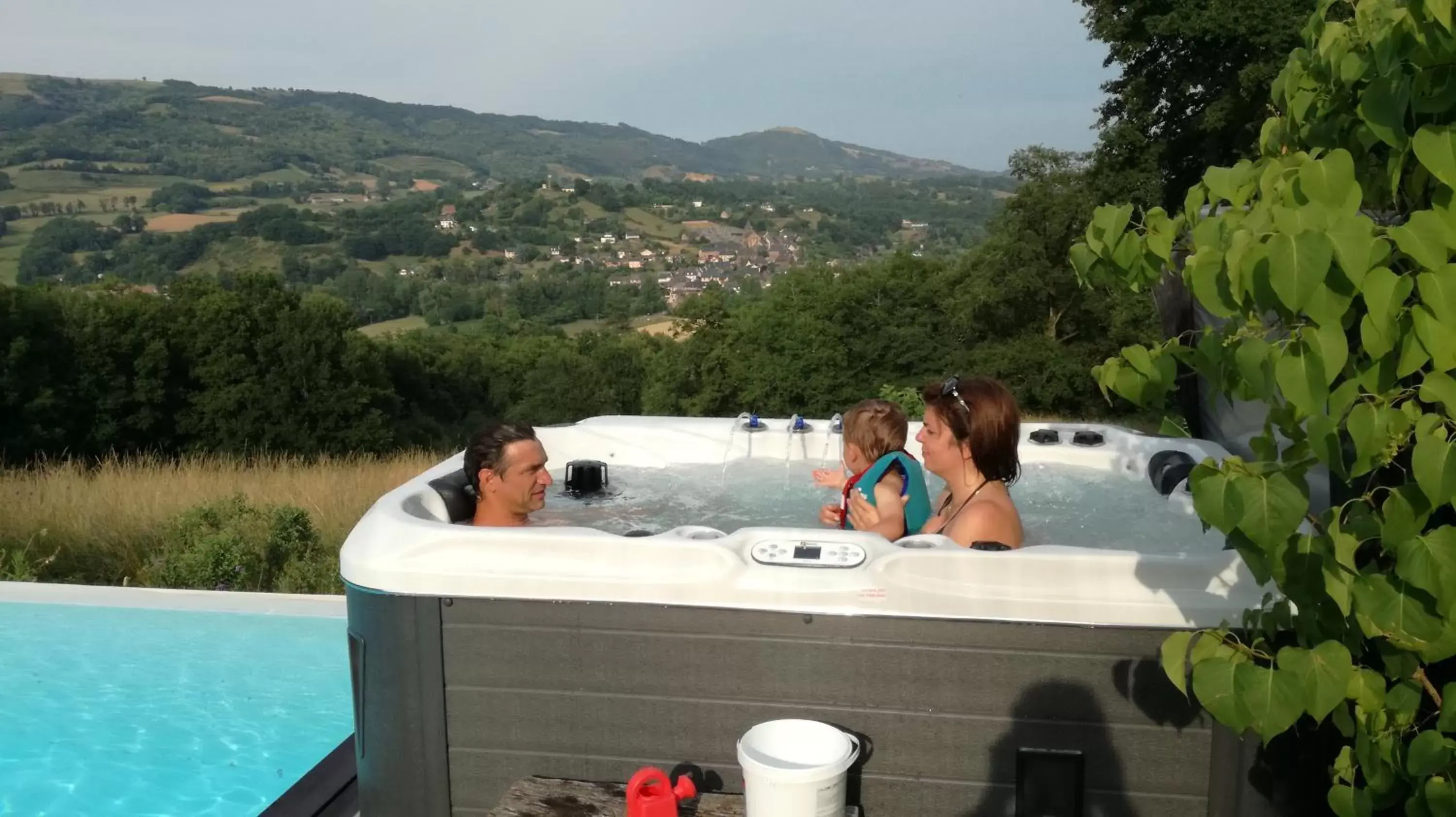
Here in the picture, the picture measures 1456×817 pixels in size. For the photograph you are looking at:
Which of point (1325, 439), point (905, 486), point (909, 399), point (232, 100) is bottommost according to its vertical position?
point (909, 399)

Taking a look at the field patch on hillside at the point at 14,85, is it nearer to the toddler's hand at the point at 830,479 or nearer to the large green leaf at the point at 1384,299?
the toddler's hand at the point at 830,479

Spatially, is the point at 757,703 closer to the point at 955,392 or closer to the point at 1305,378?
the point at 955,392

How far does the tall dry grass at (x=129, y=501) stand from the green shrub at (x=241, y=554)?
0.14m

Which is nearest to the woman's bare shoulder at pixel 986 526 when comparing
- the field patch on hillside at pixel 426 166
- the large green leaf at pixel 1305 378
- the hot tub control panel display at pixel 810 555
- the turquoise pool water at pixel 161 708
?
the hot tub control panel display at pixel 810 555

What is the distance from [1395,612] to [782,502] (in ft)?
8.43

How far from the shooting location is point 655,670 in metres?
2.02

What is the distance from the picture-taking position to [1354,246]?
1026mm

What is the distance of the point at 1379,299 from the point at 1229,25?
13.6 metres

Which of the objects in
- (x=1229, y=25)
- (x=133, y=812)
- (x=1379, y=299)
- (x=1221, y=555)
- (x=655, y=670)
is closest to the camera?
(x=1379, y=299)

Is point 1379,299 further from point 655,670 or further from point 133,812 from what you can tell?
point 133,812

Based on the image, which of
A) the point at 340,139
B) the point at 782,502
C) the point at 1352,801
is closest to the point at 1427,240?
the point at 1352,801

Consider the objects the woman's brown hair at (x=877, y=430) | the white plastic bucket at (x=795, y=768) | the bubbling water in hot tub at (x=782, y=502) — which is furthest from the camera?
the bubbling water in hot tub at (x=782, y=502)

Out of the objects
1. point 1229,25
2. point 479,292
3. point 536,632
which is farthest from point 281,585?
point 479,292

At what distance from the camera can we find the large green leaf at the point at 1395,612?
109cm
